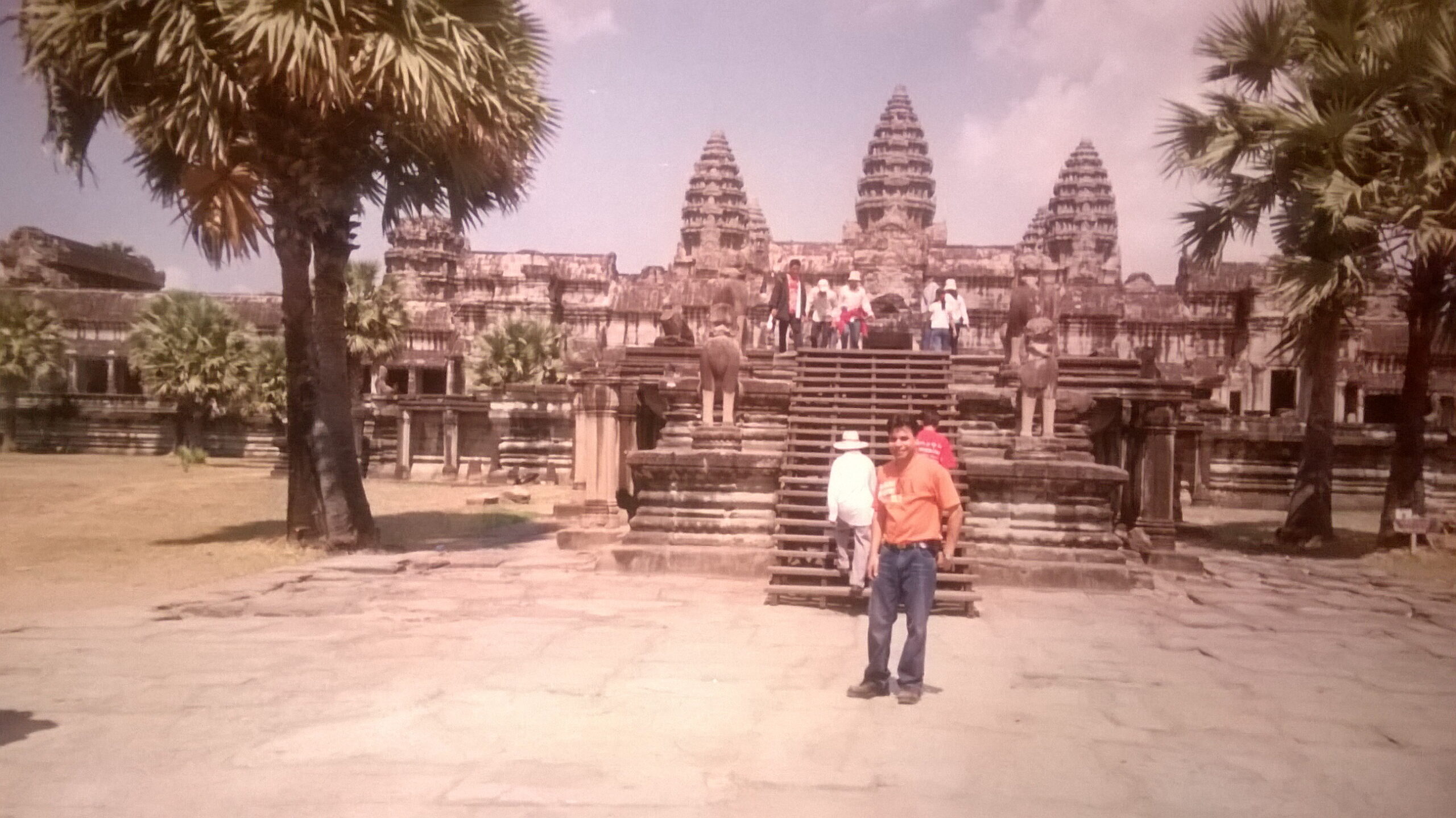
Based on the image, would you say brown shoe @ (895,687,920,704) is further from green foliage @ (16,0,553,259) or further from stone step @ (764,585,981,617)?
green foliage @ (16,0,553,259)

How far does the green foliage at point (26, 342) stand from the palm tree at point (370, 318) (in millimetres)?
12689

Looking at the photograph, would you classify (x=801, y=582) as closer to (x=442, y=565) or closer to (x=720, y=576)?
(x=720, y=576)

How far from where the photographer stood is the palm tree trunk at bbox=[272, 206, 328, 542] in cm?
1172

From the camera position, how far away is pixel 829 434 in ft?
39.1

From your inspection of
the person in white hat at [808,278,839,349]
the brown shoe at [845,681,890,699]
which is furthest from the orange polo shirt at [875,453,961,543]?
the person in white hat at [808,278,839,349]

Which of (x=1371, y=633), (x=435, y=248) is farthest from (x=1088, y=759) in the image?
(x=435, y=248)

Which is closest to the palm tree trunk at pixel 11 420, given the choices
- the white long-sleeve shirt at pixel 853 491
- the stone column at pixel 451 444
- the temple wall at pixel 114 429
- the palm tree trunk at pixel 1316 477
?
the temple wall at pixel 114 429

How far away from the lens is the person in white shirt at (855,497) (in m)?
8.34

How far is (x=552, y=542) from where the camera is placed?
13477 millimetres

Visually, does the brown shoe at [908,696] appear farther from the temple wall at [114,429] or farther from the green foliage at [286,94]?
the temple wall at [114,429]

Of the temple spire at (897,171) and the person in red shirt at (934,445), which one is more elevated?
the temple spire at (897,171)

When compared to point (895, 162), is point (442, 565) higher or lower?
lower

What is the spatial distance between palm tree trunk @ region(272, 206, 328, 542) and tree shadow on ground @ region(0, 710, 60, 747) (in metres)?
6.46

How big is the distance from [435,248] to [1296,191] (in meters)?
38.4
